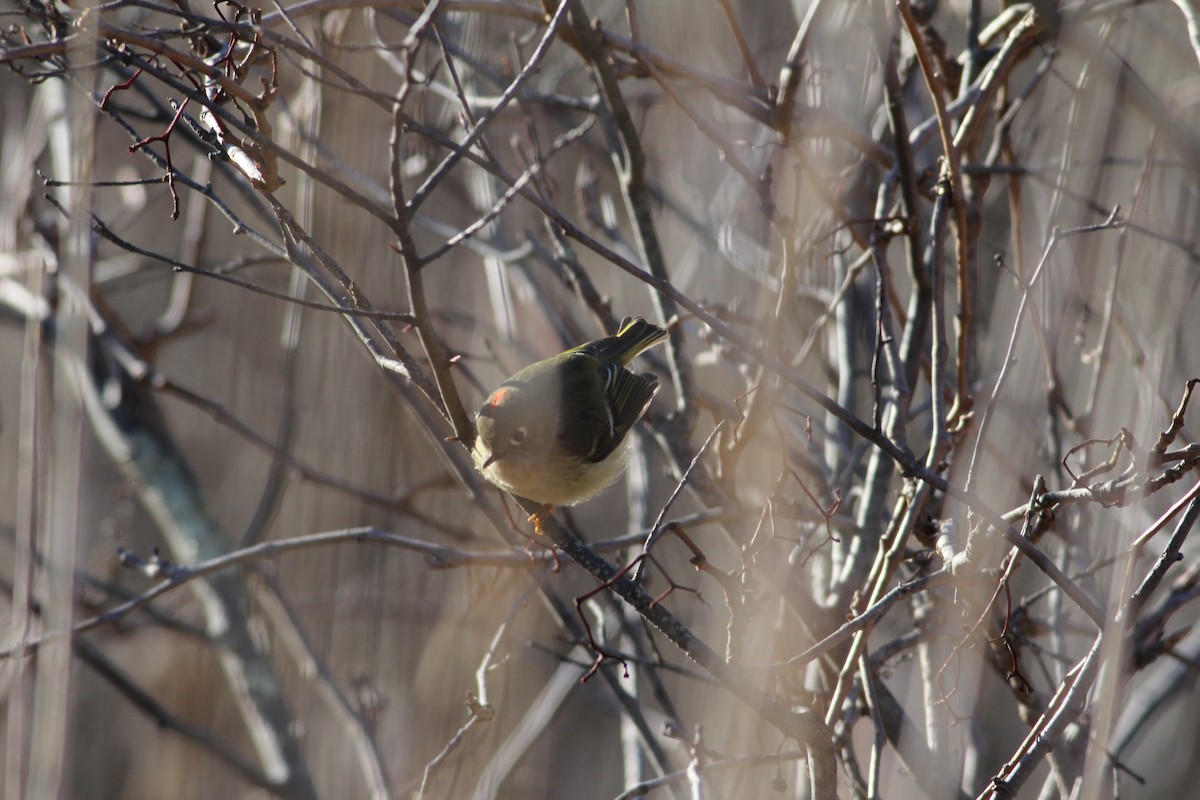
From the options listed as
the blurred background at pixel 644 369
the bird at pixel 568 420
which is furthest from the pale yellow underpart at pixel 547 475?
the blurred background at pixel 644 369

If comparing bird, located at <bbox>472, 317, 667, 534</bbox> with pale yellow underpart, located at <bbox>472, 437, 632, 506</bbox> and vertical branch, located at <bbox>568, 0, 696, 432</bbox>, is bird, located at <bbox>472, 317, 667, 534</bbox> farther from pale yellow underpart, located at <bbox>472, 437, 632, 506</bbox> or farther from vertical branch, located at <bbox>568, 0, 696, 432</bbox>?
vertical branch, located at <bbox>568, 0, 696, 432</bbox>

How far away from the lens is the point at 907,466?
1.42 metres

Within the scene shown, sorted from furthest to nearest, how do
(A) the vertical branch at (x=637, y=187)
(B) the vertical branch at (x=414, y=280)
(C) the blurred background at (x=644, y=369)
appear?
1. (A) the vertical branch at (x=637, y=187)
2. (C) the blurred background at (x=644, y=369)
3. (B) the vertical branch at (x=414, y=280)

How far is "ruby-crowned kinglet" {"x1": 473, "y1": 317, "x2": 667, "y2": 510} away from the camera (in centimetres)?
233

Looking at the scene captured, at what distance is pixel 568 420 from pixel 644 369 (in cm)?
67

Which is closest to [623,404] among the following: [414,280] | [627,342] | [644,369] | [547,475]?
[627,342]

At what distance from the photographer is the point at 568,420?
257cm

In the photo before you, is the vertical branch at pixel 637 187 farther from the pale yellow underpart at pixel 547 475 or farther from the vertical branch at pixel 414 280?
the vertical branch at pixel 414 280

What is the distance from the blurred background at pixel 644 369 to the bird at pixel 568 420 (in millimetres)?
137

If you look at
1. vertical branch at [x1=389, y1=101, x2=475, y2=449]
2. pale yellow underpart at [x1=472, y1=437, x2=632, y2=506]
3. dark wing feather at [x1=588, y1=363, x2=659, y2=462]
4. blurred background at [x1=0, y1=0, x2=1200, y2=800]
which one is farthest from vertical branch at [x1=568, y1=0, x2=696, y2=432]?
vertical branch at [x1=389, y1=101, x2=475, y2=449]

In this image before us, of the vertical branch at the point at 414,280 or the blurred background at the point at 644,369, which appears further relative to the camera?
the blurred background at the point at 644,369

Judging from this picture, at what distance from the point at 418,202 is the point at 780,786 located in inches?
50.1

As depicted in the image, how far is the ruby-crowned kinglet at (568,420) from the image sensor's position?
2.33m

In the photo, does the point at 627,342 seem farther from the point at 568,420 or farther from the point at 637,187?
the point at 637,187
